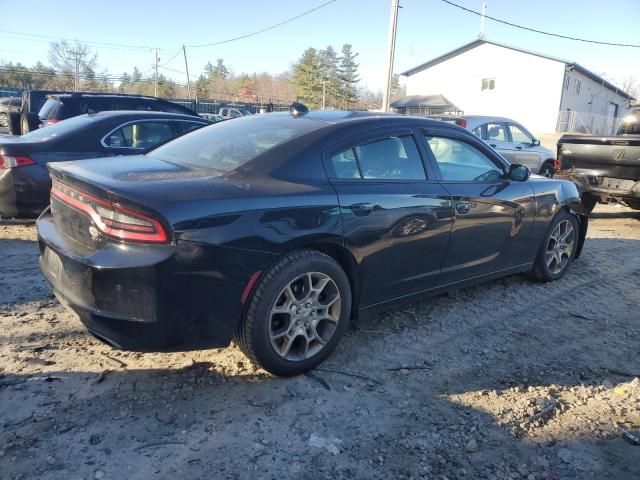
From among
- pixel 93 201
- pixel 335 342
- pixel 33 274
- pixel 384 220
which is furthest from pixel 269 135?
pixel 33 274

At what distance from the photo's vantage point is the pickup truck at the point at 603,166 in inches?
291

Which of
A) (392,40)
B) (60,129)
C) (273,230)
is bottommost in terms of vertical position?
(273,230)

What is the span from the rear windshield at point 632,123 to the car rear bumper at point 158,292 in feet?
29.1

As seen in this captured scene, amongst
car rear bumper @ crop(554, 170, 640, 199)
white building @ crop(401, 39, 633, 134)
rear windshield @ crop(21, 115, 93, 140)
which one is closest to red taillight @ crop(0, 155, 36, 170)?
rear windshield @ crop(21, 115, 93, 140)

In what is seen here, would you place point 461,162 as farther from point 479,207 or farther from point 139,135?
point 139,135

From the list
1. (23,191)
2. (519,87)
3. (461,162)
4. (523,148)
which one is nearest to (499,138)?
(523,148)

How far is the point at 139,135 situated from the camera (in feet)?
20.6

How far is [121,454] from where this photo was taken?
7.55 feet

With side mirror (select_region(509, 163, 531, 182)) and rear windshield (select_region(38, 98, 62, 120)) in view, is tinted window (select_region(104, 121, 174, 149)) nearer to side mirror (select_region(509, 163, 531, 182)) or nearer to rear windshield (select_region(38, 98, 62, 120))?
rear windshield (select_region(38, 98, 62, 120))

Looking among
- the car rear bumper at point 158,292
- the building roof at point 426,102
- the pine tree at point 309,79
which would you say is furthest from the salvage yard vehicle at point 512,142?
the pine tree at point 309,79

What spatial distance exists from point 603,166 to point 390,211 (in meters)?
6.01

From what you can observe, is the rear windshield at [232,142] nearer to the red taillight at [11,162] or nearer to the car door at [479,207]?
the car door at [479,207]

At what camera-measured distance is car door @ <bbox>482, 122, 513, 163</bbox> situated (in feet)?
34.0

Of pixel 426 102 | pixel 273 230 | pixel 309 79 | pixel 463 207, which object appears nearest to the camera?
pixel 273 230
